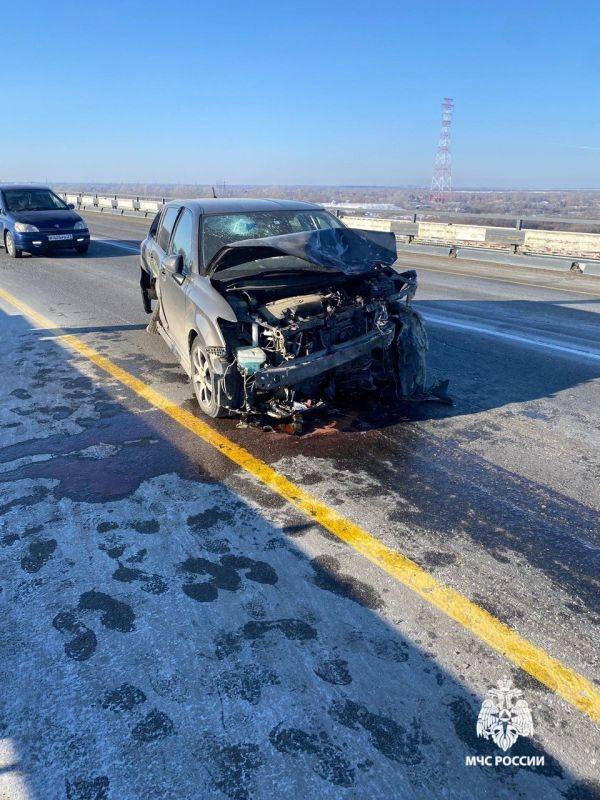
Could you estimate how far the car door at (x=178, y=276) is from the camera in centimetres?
538

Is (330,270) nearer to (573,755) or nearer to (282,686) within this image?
(282,686)

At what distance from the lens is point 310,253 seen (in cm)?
487

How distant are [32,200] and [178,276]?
11783 mm

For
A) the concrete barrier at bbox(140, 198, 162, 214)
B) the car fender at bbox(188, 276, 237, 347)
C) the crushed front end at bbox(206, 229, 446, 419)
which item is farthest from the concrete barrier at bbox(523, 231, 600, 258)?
the concrete barrier at bbox(140, 198, 162, 214)

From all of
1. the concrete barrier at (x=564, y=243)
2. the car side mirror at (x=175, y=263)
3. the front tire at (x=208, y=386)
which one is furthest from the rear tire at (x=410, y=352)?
the concrete barrier at (x=564, y=243)

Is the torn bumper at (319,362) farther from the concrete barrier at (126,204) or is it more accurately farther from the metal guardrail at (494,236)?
the concrete barrier at (126,204)

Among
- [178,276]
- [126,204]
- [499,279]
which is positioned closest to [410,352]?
[178,276]

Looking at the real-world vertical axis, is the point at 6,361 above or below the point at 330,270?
below

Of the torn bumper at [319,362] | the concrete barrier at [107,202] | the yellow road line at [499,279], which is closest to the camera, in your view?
the torn bumper at [319,362]

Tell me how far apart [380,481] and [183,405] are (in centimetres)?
216

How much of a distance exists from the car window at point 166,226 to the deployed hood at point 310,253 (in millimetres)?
1609

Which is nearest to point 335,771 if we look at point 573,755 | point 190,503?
point 573,755

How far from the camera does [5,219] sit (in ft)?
48.1

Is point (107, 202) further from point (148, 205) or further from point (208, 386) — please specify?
point (208, 386)
